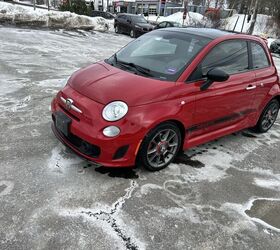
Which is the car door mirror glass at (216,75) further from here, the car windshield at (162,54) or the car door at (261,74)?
the car door at (261,74)

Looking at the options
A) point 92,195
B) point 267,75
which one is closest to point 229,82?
point 267,75

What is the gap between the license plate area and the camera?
3729 millimetres

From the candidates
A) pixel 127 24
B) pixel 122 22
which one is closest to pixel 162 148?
pixel 127 24

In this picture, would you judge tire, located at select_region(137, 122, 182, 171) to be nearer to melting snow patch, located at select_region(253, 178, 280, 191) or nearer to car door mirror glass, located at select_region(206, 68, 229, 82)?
car door mirror glass, located at select_region(206, 68, 229, 82)

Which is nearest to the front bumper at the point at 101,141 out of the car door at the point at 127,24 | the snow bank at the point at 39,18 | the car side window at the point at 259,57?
the car side window at the point at 259,57

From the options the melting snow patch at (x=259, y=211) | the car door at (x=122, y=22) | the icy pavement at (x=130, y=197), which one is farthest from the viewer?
the car door at (x=122, y=22)

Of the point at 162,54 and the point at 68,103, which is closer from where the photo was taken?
the point at 68,103

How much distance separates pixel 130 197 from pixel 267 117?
10.8 ft

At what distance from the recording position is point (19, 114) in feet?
17.3

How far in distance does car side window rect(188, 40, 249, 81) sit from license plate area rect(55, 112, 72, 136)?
5.09ft

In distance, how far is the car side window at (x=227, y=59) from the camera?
13.4ft

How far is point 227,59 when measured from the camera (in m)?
4.45

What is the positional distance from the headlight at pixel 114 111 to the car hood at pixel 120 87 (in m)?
0.06

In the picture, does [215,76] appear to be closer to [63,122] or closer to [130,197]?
[130,197]
